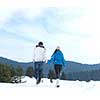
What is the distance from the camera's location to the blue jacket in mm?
19750

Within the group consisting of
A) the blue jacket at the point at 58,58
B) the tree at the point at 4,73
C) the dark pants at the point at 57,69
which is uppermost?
the tree at the point at 4,73

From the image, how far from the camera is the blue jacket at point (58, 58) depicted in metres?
19.8

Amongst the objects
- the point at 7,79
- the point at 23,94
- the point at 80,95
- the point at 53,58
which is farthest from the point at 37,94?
the point at 7,79

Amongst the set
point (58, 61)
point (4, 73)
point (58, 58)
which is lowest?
point (58, 61)

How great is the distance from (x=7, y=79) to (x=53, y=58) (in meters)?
64.1

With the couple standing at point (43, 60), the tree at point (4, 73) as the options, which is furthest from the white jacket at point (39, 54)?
the tree at point (4, 73)

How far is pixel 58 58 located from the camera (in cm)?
1977

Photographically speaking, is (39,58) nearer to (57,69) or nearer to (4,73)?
(57,69)

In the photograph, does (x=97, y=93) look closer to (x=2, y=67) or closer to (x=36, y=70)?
(x=36, y=70)

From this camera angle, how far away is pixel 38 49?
2023cm

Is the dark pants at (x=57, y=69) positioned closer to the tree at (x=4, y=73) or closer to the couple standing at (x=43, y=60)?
the couple standing at (x=43, y=60)

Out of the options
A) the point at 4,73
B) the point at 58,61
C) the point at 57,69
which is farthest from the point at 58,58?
the point at 4,73

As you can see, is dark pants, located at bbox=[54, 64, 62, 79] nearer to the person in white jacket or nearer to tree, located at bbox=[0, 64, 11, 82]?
the person in white jacket

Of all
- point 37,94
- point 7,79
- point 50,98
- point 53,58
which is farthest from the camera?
point 7,79
